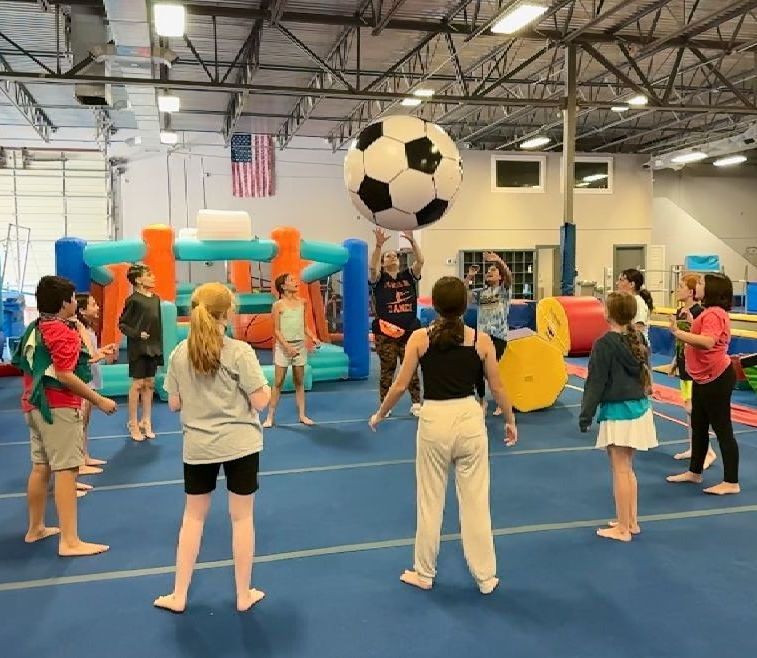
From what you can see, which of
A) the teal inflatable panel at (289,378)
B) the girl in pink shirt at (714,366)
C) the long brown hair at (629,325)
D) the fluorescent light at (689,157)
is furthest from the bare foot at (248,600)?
the fluorescent light at (689,157)

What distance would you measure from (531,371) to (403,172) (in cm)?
277

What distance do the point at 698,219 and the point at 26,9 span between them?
60.4 feet

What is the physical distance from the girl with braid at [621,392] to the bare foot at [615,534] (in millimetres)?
20

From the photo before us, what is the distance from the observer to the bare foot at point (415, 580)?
3078mm

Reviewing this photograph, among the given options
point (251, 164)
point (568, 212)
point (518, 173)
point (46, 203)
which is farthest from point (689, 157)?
point (46, 203)

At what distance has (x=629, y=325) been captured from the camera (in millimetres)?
3582

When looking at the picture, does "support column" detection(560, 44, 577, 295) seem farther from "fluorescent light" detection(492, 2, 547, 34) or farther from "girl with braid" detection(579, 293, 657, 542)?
"girl with braid" detection(579, 293, 657, 542)

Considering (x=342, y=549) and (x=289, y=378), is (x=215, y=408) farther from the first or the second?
(x=289, y=378)

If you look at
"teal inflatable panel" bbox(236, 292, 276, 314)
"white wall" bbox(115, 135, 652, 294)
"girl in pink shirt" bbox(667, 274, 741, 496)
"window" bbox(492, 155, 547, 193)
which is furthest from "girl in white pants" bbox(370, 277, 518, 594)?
"window" bbox(492, 155, 547, 193)

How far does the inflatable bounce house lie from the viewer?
741 centimetres

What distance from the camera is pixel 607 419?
355cm

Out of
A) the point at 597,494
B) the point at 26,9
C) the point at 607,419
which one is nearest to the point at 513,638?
the point at 607,419

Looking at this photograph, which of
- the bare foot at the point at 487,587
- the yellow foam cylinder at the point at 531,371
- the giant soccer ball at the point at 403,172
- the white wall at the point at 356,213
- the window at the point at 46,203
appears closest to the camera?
the bare foot at the point at 487,587

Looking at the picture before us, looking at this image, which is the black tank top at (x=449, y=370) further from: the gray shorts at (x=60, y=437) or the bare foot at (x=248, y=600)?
the gray shorts at (x=60, y=437)
